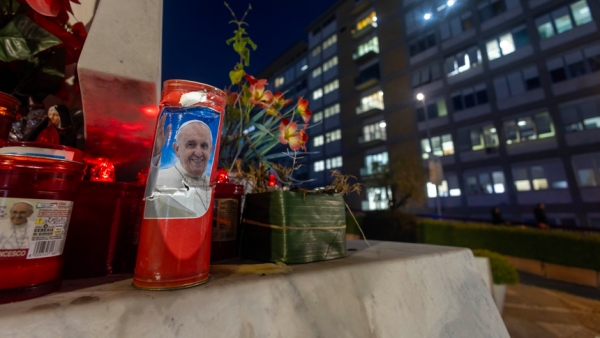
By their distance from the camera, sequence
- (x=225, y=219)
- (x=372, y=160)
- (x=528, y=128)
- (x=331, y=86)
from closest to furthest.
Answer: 1. (x=225, y=219)
2. (x=528, y=128)
3. (x=372, y=160)
4. (x=331, y=86)

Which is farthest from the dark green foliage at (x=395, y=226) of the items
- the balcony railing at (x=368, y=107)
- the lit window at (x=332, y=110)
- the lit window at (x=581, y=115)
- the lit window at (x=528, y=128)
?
the lit window at (x=332, y=110)

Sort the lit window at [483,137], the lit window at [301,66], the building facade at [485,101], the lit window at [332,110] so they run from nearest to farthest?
the building facade at [485,101], the lit window at [483,137], the lit window at [332,110], the lit window at [301,66]

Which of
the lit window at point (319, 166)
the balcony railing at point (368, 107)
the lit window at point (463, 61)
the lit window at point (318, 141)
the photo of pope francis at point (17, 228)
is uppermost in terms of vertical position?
the lit window at point (463, 61)

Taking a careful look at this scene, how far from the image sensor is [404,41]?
53.7 feet

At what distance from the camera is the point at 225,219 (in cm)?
112

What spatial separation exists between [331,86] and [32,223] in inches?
888

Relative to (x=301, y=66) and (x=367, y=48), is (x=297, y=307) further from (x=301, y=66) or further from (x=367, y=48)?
(x=301, y=66)

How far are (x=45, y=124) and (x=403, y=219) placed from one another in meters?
7.74

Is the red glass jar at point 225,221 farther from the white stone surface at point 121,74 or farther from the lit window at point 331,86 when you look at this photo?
the lit window at point 331,86

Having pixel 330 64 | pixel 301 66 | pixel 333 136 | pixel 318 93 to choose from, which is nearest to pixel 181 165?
pixel 333 136

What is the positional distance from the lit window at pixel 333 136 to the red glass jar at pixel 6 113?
2009 cm

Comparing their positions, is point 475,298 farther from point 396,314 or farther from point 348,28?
point 348,28

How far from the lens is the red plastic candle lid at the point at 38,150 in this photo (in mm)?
610

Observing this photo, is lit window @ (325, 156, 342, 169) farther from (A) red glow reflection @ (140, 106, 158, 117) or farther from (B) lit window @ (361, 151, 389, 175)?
(A) red glow reflection @ (140, 106, 158, 117)
